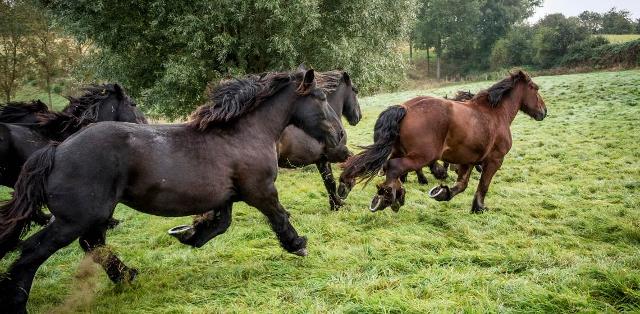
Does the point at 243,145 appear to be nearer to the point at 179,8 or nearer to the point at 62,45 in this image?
the point at 179,8

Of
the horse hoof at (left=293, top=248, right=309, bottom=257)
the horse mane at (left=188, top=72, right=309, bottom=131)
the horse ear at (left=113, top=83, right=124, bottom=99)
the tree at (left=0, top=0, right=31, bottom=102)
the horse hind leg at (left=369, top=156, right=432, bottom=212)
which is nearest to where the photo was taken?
the horse mane at (left=188, top=72, right=309, bottom=131)

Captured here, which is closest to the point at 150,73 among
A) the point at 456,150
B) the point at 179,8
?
the point at 179,8

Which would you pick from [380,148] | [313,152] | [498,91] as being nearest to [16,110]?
[313,152]

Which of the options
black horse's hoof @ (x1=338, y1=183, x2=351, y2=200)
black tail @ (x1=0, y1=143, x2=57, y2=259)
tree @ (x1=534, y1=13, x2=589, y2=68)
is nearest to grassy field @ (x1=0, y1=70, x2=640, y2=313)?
black horse's hoof @ (x1=338, y1=183, x2=351, y2=200)

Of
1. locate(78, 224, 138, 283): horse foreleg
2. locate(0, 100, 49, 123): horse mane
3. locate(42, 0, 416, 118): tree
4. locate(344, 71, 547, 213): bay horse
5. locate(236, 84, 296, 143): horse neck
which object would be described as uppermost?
locate(42, 0, 416, 118): tree

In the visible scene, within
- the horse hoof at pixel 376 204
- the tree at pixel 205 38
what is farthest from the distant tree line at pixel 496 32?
the horse hoof at pixel 376 204

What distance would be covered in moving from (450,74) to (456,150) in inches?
2129

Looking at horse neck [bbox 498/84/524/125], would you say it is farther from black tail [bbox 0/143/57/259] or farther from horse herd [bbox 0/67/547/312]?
black tail [bbox 0/143/57/259]

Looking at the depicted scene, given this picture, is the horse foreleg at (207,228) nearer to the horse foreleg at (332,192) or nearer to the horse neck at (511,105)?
the horse foreleg at (332,192)

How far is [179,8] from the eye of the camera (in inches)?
415

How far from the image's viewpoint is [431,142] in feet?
19.4

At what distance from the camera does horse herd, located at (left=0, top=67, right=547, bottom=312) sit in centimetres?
341

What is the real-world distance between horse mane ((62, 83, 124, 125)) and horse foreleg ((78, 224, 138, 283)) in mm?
1715

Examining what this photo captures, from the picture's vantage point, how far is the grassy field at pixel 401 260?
3479 millimetres
